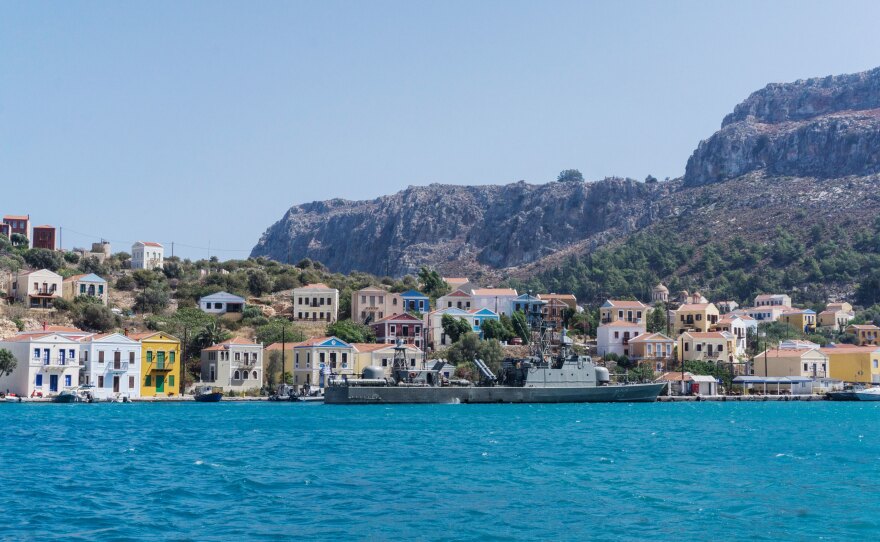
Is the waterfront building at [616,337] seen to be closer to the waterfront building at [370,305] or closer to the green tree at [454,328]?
the green tree at [454,328]

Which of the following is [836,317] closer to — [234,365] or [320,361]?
[320,361]

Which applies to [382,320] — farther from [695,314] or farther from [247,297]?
[695,314]

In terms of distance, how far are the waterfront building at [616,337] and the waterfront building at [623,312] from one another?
128 inches

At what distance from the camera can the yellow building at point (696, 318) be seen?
11108cm

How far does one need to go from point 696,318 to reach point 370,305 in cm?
3334

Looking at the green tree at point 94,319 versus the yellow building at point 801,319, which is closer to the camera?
the green tree at point 94,319

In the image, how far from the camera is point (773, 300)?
447 feet

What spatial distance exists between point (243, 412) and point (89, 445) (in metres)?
23.9

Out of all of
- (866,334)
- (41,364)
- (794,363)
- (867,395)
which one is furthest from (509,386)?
(866,334)

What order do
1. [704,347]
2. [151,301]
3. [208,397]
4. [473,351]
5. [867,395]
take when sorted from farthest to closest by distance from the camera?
[151,301] → [704,347] → [867,395] → [473,351] → [208,397]

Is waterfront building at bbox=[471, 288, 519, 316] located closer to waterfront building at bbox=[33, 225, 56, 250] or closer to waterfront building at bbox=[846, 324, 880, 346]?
waterfront building at bbox=[846, 324, 880, 346]

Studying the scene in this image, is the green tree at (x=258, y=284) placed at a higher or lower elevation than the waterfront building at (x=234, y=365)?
higher

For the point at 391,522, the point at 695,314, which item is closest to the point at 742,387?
the point at 695,314

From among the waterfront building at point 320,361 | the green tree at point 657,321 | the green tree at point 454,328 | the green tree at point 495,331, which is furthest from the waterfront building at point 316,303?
the green tree at point 657,321
